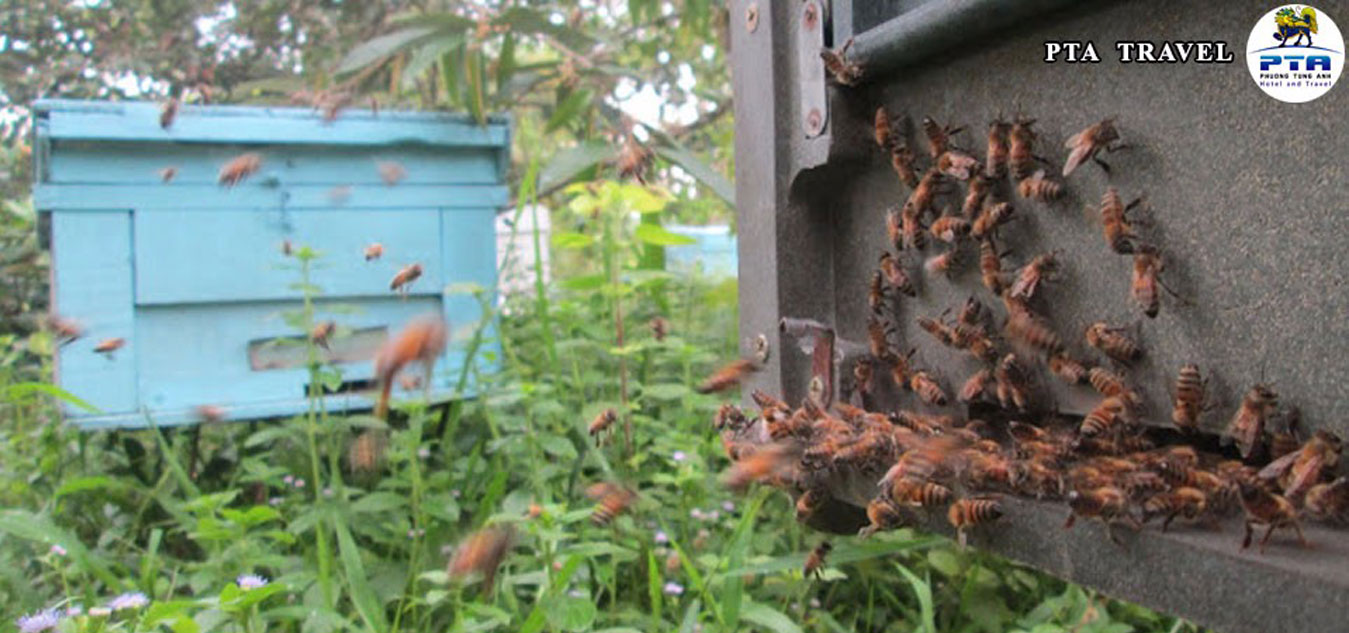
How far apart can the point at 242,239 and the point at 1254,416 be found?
2838 millimetres

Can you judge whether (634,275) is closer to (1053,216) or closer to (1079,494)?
(1053,216)

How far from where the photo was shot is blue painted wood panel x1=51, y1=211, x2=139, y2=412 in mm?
3057

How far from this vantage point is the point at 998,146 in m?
1.36

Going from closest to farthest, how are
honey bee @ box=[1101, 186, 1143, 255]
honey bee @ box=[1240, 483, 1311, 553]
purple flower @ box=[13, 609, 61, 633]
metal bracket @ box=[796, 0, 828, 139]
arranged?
honey bee @ box=[1240, 483, 1311, 553]
honey bee @ box=[1101, 186, 1143, 255]
metal bracket @ box=[796, 0, 828, 139]
purple flower @ box=[13, 609, 61, 633]

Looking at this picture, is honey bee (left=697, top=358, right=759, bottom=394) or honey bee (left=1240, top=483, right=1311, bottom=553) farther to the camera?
honey bee (left=697, top=358, right=759, bottom=394)

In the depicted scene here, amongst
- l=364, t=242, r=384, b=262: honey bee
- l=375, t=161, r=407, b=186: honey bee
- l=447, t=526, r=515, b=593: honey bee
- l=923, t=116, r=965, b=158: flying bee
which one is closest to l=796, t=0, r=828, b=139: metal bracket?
l=923, t=116, r=965, b=158: flying bee

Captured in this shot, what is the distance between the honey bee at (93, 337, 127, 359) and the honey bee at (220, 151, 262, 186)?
0.51 meters

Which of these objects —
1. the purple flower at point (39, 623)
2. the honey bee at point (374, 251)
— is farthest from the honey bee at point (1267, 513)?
the honey bee at point (374, 251)

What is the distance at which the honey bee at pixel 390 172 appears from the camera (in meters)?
3.41

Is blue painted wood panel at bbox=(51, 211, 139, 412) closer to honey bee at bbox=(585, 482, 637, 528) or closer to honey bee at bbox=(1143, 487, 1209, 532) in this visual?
honey bee at bbox=(585, 482, 637, 528)

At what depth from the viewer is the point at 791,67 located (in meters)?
1.68

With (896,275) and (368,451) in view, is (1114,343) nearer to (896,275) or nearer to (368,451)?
(896,275)

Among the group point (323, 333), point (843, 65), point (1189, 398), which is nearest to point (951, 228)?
point (843, 65)

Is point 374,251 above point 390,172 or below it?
below
